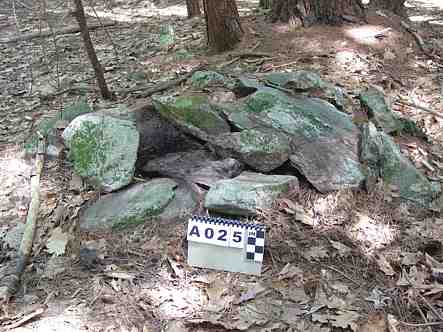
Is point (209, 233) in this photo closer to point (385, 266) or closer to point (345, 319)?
point (345, 319)

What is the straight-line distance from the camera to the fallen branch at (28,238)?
289 cm

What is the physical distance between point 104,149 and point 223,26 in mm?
2502

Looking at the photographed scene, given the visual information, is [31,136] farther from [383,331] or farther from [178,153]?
[383,331]

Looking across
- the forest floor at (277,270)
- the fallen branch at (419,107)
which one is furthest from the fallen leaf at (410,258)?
the fallen branch at (419,107)

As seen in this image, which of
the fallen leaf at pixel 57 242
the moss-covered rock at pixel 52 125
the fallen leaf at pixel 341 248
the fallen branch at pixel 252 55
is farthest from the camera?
the fallen branch at pixel 252 55

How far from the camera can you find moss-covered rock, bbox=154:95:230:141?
366cm

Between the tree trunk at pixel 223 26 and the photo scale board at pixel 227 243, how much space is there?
3.11 metres

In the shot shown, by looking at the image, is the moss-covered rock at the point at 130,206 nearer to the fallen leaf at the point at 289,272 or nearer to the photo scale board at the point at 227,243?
the photo scale board at the point at 227,243

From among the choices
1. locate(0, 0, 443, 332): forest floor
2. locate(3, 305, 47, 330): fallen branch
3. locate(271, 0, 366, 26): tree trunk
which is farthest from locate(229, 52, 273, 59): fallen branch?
locate(3, 305, 47, 330): fallen branch

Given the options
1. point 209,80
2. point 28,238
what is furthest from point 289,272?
point 209,80

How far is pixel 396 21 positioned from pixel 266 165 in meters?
3.47

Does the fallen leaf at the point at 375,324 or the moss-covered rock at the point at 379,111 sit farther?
the moss-covered rock at the point at 379,111

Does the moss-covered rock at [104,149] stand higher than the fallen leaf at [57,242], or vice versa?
the moss-covered rock at [104,149]

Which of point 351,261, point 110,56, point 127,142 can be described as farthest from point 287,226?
point 110,56
